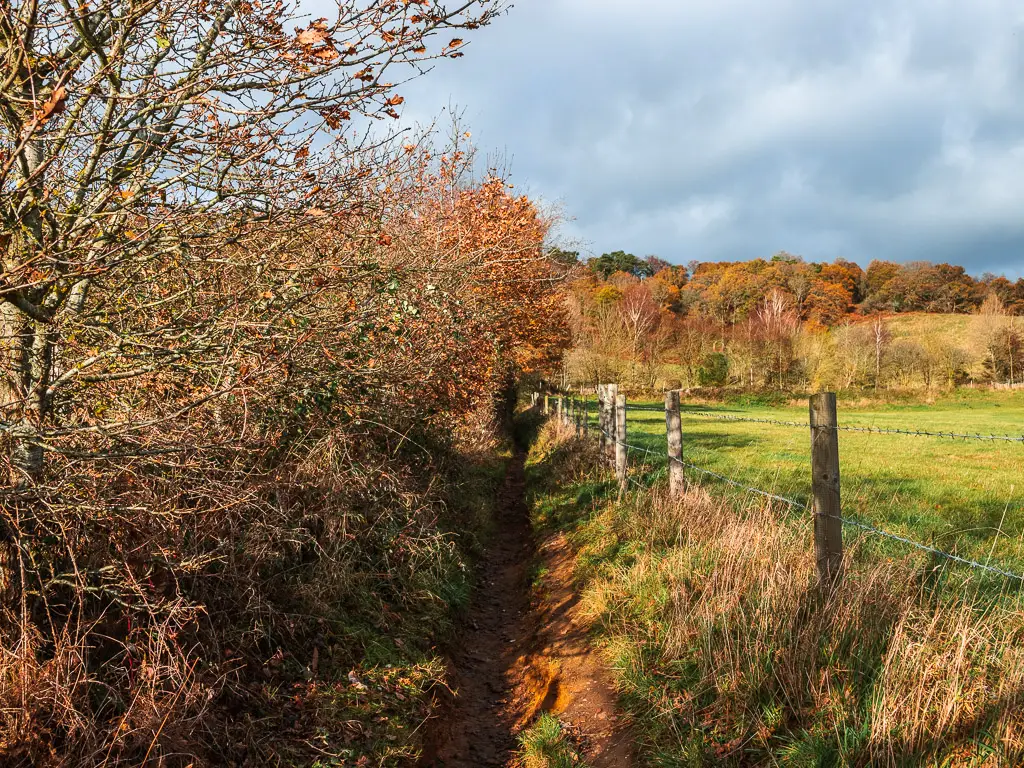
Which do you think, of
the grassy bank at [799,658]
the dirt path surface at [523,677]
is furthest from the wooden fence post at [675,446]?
the dirt path surface at [523,677]

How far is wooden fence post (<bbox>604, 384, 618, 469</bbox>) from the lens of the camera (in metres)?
10.9

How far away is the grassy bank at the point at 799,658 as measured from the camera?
10.4 feet

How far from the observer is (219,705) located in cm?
416

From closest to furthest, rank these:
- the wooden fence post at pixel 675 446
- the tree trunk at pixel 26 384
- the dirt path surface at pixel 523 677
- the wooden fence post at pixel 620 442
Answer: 1. the tree trunk at pixel 26 384
2. the dirt path surface at pixel 523 677
3. the wooden fence post at pixel 675 446
4. the wooden fence post at pixel 620 442

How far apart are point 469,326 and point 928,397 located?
48.0 metres

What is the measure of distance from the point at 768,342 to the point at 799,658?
2292 inches

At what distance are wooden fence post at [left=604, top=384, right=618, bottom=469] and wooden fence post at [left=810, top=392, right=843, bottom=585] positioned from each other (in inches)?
240

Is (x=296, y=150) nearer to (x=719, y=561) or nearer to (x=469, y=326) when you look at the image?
(x=719, y=561)

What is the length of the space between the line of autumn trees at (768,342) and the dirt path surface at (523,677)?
30.7m

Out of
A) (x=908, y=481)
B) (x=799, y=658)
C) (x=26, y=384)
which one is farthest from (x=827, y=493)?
(x=908, y=481)

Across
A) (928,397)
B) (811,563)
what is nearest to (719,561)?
(811,563)

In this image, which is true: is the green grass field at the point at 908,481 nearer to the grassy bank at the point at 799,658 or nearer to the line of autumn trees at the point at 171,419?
the grassy bank at the point at 799,658

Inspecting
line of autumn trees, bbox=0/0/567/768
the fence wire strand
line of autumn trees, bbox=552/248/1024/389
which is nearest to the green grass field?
the fence wire strand

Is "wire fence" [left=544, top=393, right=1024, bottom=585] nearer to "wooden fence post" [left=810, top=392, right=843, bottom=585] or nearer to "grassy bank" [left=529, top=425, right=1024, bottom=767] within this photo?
"wooden fence post" [left=810, top=392, right=843, bottom=585]
